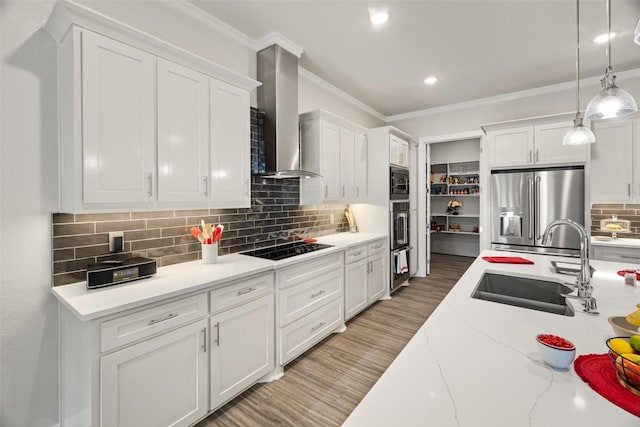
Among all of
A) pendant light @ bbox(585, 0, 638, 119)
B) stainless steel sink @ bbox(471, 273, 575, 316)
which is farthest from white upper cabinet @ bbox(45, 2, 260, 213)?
pendant light @ bbox(585, 0, 638, 119)

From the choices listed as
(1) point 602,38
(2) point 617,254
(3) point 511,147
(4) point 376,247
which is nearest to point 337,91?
(4) point 376,247

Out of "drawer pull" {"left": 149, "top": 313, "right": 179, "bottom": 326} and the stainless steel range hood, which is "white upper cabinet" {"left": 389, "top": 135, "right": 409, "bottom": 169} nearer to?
the stainless steel range hood

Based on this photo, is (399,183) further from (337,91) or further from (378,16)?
(378,16)

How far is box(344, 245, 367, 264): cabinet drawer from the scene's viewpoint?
3.12 meters

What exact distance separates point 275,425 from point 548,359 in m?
1.62

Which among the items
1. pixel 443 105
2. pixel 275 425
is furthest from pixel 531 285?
pixel 443 105

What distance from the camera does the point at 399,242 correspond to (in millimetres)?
4203

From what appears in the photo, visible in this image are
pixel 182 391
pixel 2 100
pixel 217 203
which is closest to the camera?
pixel 2 100

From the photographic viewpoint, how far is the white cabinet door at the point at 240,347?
182 cm

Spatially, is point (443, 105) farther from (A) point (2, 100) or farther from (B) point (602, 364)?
(A) point (2, 100)

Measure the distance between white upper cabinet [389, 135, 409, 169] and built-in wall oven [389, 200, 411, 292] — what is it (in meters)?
0.60

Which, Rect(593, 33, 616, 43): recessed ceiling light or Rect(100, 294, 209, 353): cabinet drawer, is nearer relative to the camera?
Rect(100, 294, 209, 353): cabinet drawer

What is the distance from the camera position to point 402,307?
3.71m

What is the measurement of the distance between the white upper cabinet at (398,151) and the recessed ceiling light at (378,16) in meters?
1.72
